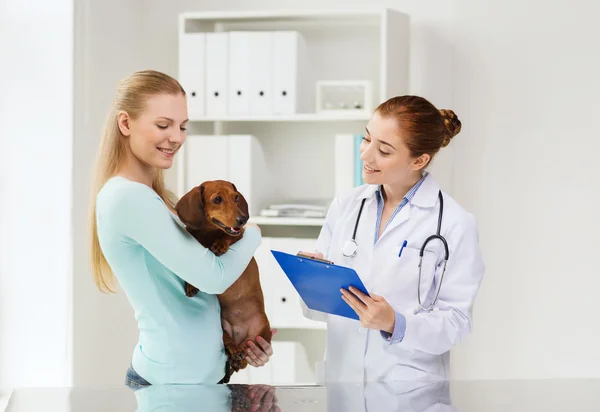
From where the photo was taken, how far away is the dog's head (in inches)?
63.2

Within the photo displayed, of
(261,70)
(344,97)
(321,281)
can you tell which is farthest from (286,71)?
(321,281)

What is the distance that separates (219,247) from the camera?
164 cm

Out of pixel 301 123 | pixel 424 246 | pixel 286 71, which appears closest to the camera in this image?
pixel 424 246

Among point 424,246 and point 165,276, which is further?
point 424,246

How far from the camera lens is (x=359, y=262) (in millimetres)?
1945

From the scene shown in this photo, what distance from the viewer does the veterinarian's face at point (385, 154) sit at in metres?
1.90

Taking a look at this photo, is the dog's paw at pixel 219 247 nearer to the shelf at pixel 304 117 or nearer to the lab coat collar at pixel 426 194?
the lab coat collar at pixel 426 194

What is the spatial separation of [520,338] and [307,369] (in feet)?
3.33

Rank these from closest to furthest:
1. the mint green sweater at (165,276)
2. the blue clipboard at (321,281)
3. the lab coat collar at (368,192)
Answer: the mint green sweater at (165,276)
the blue clipboard at (321,281)
the lab coat collar at (368,192)

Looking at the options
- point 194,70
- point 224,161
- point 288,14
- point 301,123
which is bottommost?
point 224,161

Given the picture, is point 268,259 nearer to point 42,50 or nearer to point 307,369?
point 307,369

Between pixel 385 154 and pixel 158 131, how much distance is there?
1.90 ft

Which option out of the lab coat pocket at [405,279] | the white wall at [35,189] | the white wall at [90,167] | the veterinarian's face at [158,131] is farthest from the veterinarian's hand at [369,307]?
the white wall at [35,189]

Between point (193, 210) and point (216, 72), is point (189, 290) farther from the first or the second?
point (216, 72)
